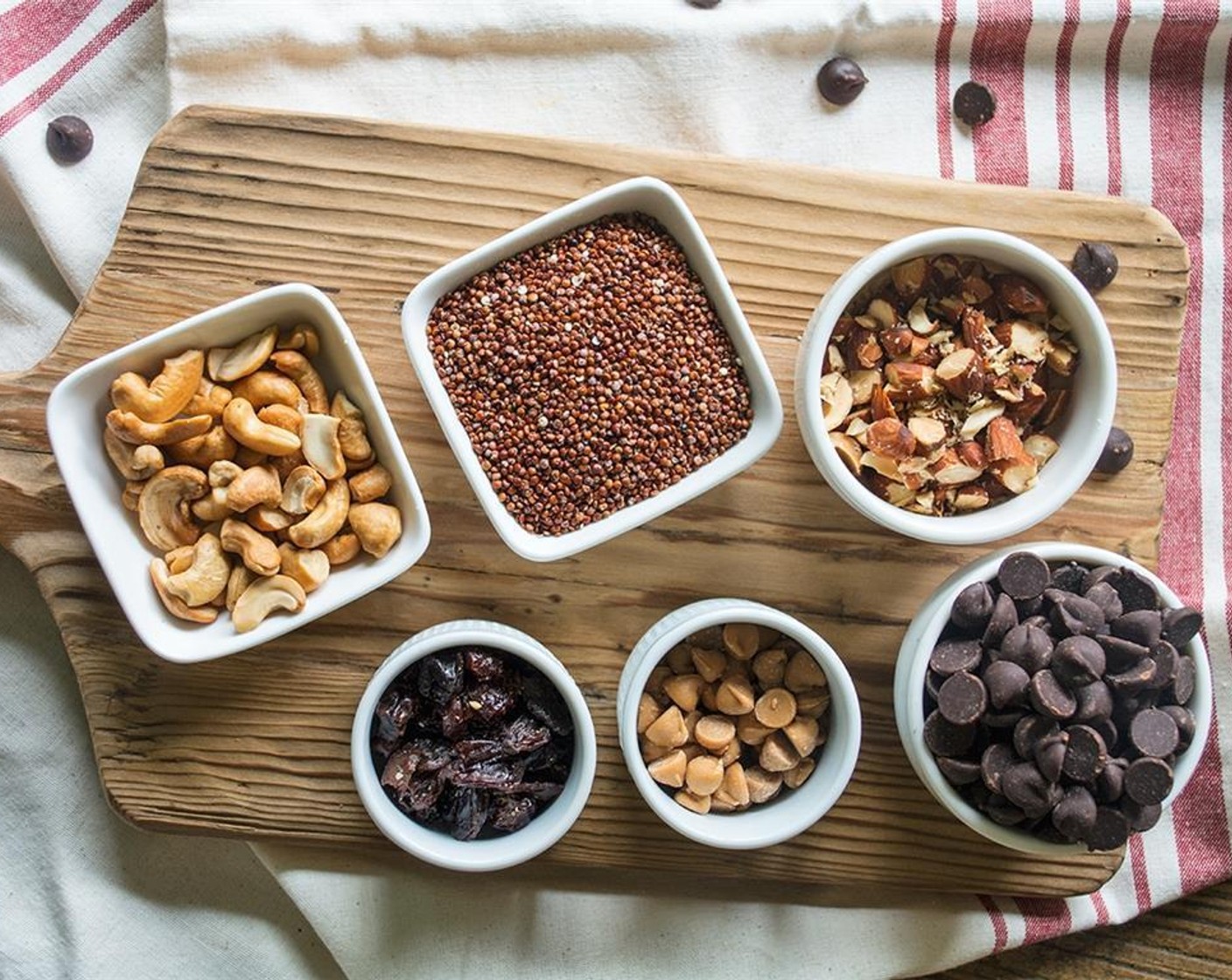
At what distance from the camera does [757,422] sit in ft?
4.13

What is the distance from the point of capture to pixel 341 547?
124 centimetres

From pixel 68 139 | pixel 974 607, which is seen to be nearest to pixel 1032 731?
pixel 974 607

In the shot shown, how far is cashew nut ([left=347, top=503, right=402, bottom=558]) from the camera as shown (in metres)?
1.22

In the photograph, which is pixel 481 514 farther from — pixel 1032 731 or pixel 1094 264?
pixel 1094 264

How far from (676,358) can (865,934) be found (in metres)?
0.74

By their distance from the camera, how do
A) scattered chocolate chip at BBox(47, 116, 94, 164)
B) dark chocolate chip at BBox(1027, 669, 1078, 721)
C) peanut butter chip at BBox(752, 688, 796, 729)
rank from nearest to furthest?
dark chocolate chip at BBox(1027, 669, 1078, 721)
peanut butter chip at BBox(752, 688, 796, 729)
scattered chocolate chip at BBox(47, 116, 94, 164)

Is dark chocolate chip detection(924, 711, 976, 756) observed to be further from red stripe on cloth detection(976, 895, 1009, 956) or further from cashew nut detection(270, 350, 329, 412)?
cashew nut detection(270, 350, 329, 412)

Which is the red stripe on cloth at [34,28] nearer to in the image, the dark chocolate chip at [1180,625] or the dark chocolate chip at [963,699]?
A: the dark chocolate chip at [963,699]

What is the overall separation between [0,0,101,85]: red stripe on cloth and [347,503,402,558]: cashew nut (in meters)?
0.72

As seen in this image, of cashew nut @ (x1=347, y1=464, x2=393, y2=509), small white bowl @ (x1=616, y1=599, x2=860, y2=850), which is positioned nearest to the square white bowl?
cashew nut @ (x1=347, y1=464, x2=393, y2=509)

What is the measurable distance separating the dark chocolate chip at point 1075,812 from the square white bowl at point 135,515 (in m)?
0.67

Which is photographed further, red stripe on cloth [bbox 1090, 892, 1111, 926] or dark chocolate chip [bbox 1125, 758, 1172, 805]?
red stripe on cloth [bbox 1090, 892, 1111, 926]

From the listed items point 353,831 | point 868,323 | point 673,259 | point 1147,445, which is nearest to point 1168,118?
point 1147,445

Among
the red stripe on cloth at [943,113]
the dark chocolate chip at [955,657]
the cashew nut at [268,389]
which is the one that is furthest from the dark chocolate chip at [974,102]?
the cashew nut at [268,389]
